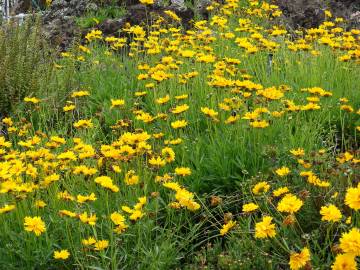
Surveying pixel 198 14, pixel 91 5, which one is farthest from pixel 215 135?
pixel 91 5

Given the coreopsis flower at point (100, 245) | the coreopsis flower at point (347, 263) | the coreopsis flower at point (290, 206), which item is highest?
the coreopsis flower at point (290, 206)

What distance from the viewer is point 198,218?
109 inches

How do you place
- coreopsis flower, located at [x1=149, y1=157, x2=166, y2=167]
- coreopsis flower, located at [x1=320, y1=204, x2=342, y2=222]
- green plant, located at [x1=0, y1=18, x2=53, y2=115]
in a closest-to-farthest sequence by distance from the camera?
coreopsis flower, located at [x1=320, y1=204, x2=342, y2=222]
coreopsis flower, located at [x1=149, y1=157, x2=166, y2=167]
green plant, located at [x1=0, y1=18, x2=53, y2=115]

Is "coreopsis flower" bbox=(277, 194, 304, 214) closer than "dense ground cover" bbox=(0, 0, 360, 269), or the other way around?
"coreopsis flower" bbox=(277, 194, 304, 214)

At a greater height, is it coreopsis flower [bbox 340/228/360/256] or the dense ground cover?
coreopsis flower [bbox 340/228/360/256]

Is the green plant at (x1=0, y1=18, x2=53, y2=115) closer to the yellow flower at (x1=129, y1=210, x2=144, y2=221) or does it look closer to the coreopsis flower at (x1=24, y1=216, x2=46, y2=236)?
the coreopsis flower at (x1=24, y1=216, x2=46, y2=236)

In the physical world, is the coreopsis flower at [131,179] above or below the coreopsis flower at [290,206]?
below

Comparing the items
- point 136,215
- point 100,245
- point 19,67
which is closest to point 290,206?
point 136,215

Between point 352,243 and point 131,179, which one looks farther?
point 131,179

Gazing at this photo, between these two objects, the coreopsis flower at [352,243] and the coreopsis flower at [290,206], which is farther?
the coreopsis flower at [290,206]

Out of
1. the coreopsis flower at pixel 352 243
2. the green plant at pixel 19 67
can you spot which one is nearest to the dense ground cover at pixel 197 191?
the coreopsis flower at pixel 352 243

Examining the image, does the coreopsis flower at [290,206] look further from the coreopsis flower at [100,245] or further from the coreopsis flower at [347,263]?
the coreopsis flower at [100,245]

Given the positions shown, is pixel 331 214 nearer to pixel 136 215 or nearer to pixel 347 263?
pixel 347 263

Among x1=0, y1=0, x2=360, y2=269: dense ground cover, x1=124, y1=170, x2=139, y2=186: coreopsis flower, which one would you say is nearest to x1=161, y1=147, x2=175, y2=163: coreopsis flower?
x1=0, y1=0, x2=360, y2=269: dense ground cover
